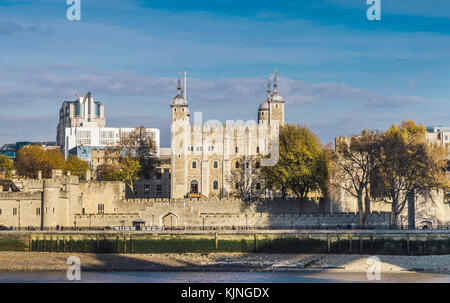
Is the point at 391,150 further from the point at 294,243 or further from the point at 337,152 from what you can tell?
the point at 294,243

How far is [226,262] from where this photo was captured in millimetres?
61531

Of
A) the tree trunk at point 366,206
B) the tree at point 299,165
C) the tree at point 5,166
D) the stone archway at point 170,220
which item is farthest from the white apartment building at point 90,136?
the tree trunk at point 366,206

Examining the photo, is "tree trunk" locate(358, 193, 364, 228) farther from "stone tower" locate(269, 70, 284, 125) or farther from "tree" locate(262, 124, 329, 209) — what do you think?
"stone tower" locate(269, 70, 284, 125)

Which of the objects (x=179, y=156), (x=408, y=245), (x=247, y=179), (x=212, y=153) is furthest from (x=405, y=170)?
(x=179, y=156)

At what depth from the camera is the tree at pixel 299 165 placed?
78.9m

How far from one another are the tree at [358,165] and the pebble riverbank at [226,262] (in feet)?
35.5

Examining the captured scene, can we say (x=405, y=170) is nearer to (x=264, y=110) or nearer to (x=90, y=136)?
(x=264, y=110)

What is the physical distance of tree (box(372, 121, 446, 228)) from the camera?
70.8 metres

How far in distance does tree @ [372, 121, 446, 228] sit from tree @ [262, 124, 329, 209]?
662cm

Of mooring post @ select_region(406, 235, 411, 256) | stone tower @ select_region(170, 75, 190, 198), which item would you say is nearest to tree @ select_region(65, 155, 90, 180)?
stone tower @ select_region(170, 75, 190, 198)

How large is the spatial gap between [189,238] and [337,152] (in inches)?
656

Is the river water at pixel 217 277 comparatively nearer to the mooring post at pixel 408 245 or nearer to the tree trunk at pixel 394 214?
the mooring post at pixel 408 245

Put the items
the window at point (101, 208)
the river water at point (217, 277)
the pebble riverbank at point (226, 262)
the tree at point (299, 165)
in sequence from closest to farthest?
the river water at point (217, 277)
the pebble riverbank at point (226, 262)
the window at point (101, 208)
the tree at point (299, 165)
